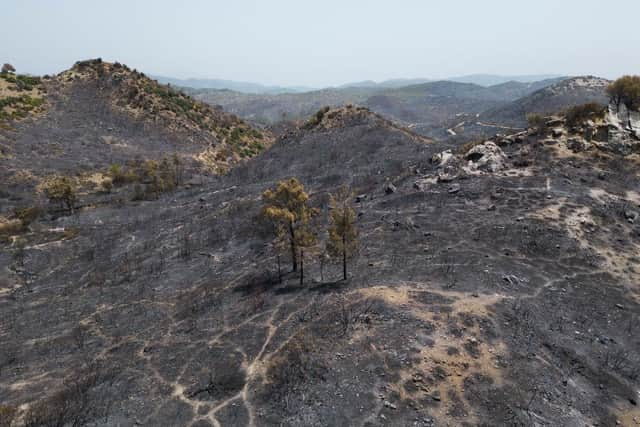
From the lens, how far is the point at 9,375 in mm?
22062

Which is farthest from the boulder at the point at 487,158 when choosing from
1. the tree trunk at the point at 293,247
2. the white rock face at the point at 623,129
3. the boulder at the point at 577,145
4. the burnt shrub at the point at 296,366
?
the burnt shrub at the point at 296,366

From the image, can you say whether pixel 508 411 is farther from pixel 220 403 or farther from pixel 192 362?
pixel 192 362

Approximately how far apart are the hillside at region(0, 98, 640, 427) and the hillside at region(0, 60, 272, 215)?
19964 mm

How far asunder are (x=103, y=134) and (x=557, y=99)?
189977 millimetres

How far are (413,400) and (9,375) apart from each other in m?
24.1

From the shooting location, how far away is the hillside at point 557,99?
165500mm

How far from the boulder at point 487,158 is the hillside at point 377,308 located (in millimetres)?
225

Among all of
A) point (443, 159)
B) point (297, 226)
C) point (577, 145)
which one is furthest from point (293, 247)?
point (577, 145)

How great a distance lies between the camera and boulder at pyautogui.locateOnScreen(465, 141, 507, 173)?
4281 cm

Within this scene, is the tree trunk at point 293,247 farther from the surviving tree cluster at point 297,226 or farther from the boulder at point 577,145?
the boulder at point 577,145

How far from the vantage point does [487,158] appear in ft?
144

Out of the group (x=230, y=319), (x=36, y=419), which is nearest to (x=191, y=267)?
(x=230, y=319)

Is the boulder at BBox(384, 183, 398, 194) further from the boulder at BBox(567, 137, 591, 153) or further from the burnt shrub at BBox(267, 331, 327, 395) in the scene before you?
the burnt shrub at BBox(267, 331, 327, 395)

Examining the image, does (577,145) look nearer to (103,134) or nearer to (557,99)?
(103,134)
